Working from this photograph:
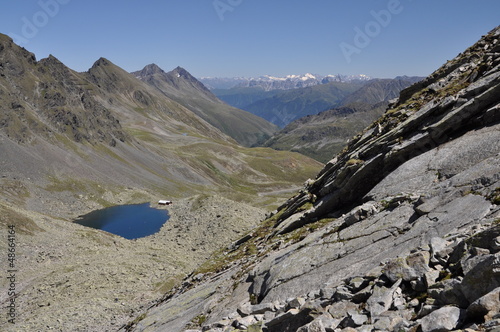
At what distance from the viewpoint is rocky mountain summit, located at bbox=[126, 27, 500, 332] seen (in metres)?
11.2

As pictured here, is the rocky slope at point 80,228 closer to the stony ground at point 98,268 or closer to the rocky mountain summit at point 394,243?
the stony ground at point 98,268

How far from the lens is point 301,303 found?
622 inches

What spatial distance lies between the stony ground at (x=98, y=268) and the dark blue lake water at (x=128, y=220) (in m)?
18.3

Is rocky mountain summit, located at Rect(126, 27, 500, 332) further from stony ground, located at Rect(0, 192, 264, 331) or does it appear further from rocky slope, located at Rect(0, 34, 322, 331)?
rocky slope, located at Rect(0, 34, 322, 331)

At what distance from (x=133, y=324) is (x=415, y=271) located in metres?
30.3

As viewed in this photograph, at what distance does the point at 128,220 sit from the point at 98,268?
2900 inches

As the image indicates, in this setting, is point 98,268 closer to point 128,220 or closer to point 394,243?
point 394,243

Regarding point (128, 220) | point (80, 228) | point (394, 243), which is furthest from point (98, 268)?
point (128, 220)

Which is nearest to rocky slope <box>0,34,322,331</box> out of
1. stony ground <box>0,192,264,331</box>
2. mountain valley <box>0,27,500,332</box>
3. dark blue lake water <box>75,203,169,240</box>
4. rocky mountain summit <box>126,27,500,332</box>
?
stony ground <box>0,192,264,331</box>

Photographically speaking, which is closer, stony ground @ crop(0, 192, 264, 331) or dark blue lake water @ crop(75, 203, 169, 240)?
stony ground @ crop(0, 192, 264, 331)

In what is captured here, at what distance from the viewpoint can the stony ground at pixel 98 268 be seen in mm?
41219

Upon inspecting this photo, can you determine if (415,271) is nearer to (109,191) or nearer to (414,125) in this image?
(414,125)

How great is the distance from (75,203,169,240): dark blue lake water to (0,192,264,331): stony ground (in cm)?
1829

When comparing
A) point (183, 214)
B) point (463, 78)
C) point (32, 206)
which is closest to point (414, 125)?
point (463, 78)
